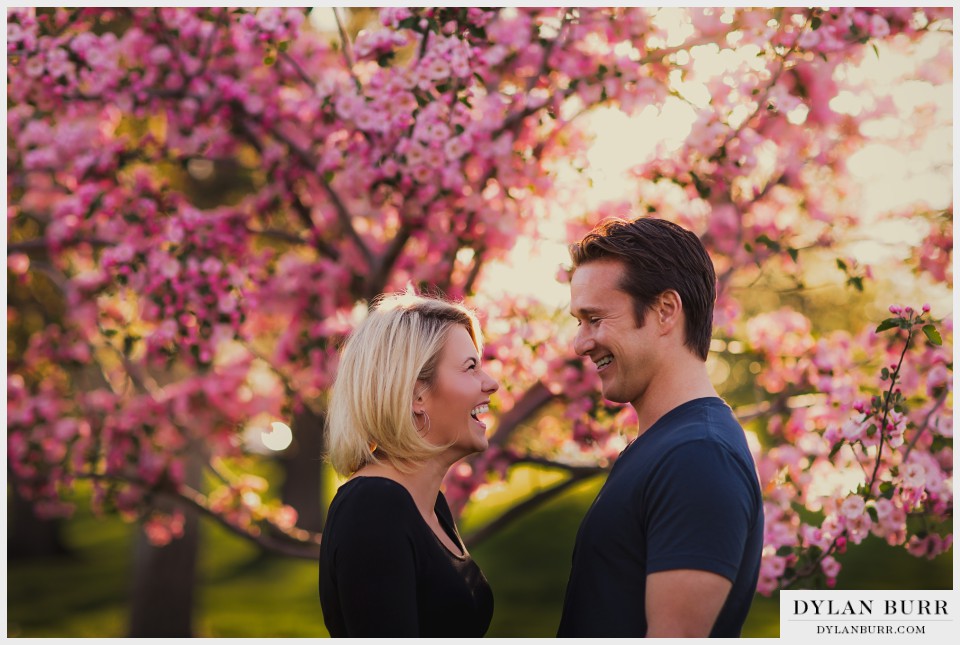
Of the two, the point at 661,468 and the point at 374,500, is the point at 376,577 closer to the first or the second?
the point at 374,500

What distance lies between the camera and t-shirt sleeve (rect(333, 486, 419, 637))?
2672mm

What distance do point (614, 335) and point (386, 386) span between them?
714mm

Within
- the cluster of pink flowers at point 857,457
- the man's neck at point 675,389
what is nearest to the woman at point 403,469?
the man's neck at point 675,389

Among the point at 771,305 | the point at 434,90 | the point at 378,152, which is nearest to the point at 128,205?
the point at 378,152

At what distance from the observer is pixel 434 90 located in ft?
15.0

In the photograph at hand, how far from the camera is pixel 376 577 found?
2688 mm

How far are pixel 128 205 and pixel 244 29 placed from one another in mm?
1320

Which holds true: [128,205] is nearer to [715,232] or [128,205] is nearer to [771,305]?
[715,232]

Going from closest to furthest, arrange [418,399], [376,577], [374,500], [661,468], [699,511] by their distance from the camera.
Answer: [699,511], [661,468], [376,577], [374,500], [418,399]

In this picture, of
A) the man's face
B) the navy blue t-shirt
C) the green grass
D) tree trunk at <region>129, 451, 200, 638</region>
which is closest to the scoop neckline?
the navy blue t-shirt

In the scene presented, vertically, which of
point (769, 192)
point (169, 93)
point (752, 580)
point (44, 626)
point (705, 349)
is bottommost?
point (44, 626)

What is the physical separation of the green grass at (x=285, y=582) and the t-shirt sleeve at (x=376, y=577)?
744 cm
